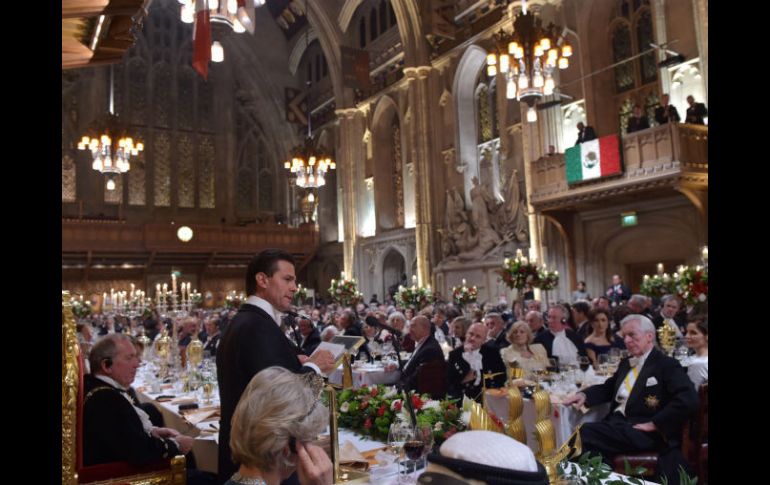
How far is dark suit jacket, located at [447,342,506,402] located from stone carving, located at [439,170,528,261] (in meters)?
10.8

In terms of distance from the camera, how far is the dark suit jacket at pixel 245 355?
2463 millimetres

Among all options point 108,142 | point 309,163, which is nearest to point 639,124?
point 309,163

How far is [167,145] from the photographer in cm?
2531

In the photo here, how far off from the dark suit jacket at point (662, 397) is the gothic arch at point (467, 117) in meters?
15.0

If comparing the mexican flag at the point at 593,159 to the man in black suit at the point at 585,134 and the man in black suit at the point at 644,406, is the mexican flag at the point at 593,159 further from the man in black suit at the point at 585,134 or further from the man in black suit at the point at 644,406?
the man in black suit at the point at 644,406

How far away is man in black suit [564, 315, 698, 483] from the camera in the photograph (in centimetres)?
330

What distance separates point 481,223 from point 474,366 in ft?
39.5

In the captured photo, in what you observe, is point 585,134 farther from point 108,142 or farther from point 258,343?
point 108,142

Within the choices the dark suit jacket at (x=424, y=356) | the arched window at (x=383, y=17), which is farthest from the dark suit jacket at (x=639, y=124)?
the arched window at (x=383, y=17)

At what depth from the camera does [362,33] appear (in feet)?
77.7

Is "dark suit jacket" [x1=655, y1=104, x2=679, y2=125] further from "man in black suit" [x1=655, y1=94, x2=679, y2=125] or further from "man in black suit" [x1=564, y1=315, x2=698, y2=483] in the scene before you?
"man in black suit" [x1=564, y1=315, x2=698, y2=483]

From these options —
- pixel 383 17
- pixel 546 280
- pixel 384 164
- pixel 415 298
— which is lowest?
pixel 415 298
